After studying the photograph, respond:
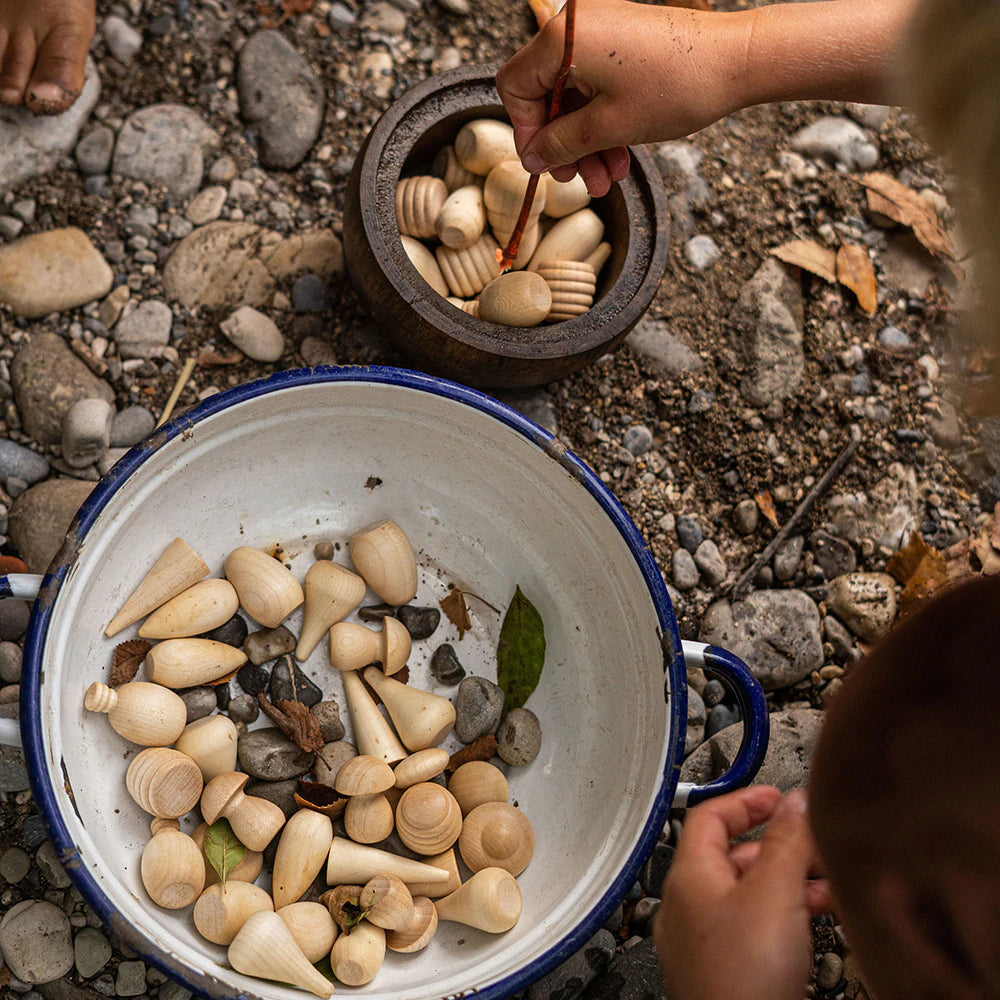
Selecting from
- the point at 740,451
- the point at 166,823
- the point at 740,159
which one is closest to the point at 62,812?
the point at 166,823

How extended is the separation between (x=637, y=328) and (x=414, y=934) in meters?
0.86

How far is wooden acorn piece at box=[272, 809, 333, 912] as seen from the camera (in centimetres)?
97

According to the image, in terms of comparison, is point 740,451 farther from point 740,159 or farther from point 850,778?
point 850,778

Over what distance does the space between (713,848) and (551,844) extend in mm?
334

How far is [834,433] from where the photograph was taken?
4.53 feet

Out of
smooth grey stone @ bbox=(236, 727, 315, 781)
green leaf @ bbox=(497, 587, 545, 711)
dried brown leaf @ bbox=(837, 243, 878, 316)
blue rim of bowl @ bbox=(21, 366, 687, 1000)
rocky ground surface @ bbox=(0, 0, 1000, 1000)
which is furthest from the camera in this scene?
dried brown leaf @ bbox=(837, 243, 878, 316)

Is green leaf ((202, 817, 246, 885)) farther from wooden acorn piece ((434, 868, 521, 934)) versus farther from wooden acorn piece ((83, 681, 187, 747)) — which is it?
wooden acorn piece ((434, 868, 521, 934))

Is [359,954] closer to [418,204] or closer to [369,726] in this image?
[369,726]

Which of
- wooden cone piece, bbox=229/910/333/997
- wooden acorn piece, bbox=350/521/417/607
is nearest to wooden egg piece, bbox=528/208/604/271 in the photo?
wooden acorn piece, bbox=350/521/417/607

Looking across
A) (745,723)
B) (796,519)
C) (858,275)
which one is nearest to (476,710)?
(745,723)

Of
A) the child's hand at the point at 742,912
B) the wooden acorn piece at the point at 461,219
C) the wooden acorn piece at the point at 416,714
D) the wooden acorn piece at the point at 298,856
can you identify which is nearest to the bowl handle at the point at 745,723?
the child's hand at the point at 742,912

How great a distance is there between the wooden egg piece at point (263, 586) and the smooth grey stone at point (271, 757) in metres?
0.13

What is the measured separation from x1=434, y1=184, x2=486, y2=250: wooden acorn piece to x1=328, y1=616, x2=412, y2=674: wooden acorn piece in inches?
19.3

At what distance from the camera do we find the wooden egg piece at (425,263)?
118 cm
